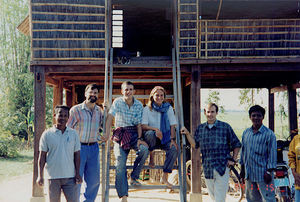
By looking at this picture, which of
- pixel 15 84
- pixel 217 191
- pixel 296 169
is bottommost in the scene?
pixel 217 191

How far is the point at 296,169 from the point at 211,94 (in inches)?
625

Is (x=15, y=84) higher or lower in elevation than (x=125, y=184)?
higher

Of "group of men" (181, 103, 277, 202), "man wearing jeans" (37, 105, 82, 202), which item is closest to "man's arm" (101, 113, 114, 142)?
"man wearing jeans" (37, 105, 82, 202)

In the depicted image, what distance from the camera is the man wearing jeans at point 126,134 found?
4.70 m

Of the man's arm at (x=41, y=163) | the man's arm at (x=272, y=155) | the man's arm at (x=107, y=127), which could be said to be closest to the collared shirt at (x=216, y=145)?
the man's arm at (x=272, y=155)

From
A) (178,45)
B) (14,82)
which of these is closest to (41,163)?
(178,45)

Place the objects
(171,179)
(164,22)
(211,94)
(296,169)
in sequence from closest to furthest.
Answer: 1. (296,169)
2. (171,179)
3. (164,22)
4. (211,94)

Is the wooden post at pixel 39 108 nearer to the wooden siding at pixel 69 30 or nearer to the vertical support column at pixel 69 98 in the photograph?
the wooden siding at pixel 69 30

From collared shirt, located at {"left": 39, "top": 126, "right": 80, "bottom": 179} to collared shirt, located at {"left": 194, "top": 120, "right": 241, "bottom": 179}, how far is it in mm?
1692

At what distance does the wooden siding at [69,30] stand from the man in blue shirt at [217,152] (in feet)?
10.5

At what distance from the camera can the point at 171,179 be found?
8125mm

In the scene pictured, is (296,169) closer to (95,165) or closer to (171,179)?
(95,165)

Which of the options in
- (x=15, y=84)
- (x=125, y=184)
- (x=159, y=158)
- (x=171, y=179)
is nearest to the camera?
(x=125, y=184)

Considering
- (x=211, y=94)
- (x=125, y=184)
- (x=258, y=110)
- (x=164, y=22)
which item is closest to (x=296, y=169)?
(x=258, y=110)
